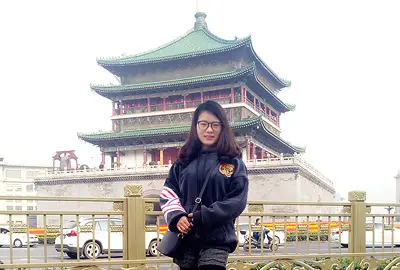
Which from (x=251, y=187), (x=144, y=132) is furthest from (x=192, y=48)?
(x=251, y=187)

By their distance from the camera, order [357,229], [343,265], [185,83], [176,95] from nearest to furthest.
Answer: [357,229], [343,265], [185,83], [176,95]

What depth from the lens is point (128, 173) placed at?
25.5 m

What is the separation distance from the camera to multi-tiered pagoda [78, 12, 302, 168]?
25.3 metres

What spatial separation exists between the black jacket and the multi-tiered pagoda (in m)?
21.4

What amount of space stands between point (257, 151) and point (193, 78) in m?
6.57

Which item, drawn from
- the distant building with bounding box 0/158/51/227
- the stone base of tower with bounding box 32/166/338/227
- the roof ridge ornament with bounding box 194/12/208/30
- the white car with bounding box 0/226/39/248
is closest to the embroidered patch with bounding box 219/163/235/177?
the white car with bounding box 0/226/39/248

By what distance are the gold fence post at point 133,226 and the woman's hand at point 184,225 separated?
5.35 ft

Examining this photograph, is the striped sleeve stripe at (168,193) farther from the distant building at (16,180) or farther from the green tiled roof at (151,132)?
the distant building at (16,180)

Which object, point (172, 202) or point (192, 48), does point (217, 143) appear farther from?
point (192, 48)

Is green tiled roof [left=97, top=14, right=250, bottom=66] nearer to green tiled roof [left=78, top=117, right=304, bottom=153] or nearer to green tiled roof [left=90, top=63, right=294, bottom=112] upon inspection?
green tiled roof [left=90, top=63, right=294, bottom=112]

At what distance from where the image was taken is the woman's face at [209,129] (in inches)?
104

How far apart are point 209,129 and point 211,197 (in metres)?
0.44

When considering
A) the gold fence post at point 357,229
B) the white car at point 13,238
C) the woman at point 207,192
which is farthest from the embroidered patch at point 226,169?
the white car at point 13,238

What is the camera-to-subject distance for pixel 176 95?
26.8 meters
